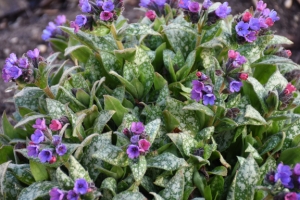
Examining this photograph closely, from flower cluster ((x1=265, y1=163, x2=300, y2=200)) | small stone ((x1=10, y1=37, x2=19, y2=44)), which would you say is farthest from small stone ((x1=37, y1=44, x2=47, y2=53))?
flower cluster ((x1=265, y1=163, x2=300, y2=200))

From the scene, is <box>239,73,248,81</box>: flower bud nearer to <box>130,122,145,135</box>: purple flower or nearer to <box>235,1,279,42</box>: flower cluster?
<box>235,1,279,42</box>: flower cluster

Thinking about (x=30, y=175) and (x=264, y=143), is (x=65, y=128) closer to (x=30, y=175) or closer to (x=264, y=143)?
(x=30, y=175)

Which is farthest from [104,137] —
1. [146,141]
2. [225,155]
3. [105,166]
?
[225,155]

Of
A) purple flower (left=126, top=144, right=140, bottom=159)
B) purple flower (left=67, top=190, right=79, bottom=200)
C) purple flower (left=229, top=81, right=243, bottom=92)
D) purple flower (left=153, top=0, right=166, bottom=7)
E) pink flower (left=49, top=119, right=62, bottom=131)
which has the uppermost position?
purple flower (left=153, top=0, right=166, bottom=7)

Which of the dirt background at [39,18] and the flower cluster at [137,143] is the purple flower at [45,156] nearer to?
the flower cluster at [137,143]

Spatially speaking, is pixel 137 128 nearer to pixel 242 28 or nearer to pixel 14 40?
pixel 242 28

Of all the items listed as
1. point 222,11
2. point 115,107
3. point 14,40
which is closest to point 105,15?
point 115,107
